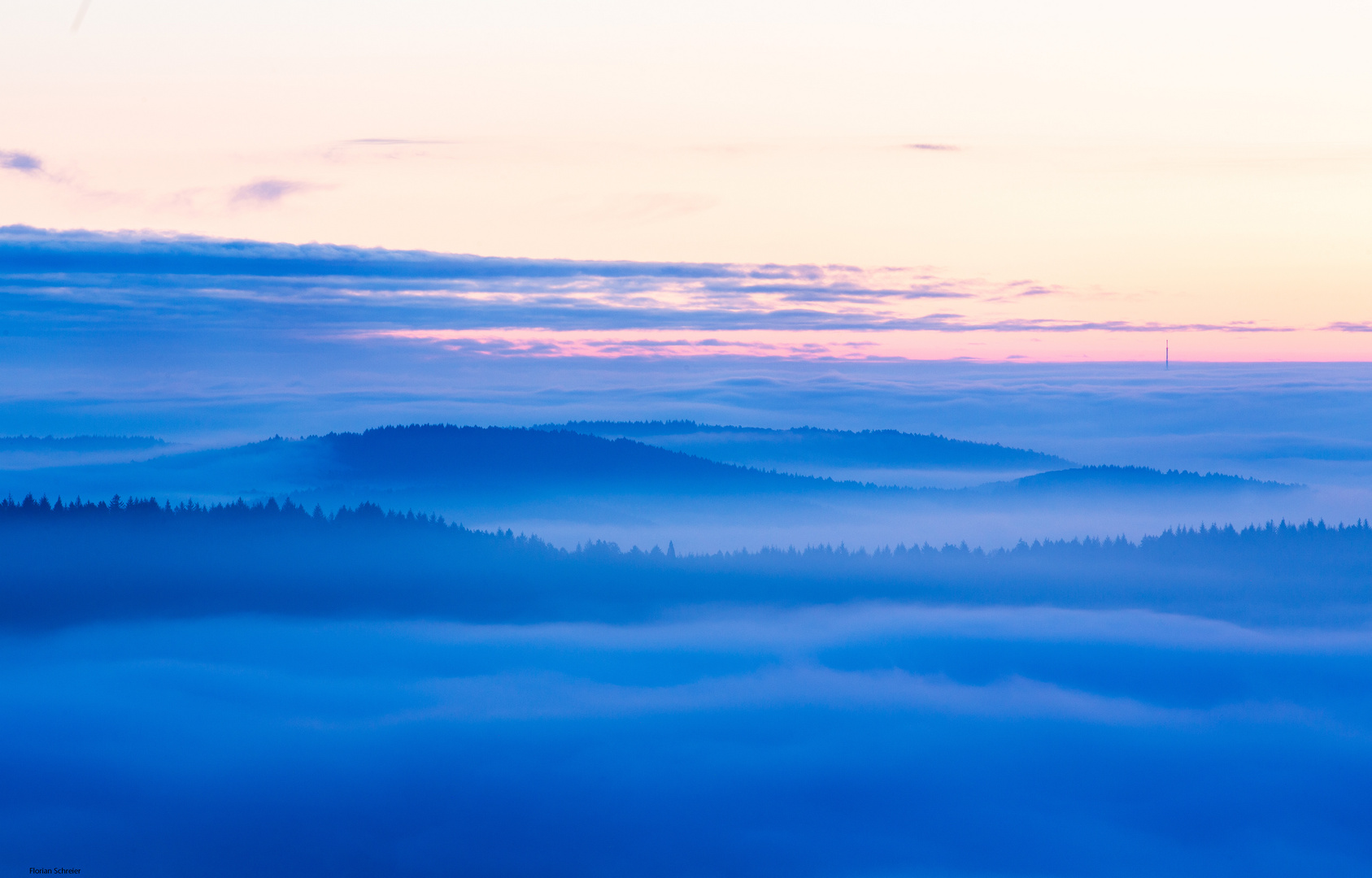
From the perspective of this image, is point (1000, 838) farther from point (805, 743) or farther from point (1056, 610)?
point (1056, 610)

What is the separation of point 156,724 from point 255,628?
4037 centimetres

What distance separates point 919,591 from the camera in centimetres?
19988

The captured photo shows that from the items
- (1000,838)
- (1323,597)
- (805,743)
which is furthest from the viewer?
(1323,597)

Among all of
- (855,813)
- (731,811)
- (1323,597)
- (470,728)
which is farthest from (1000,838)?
(1323,597)

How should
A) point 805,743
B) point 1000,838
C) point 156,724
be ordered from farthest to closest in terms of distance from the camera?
point 805,743
point 156,724
point 1000,838

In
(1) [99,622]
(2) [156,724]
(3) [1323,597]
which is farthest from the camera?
(3) [1323,597]

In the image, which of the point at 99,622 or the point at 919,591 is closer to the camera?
the point at 99,622

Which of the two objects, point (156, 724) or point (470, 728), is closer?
point (156, 724)

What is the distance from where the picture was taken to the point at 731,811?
106125 mm

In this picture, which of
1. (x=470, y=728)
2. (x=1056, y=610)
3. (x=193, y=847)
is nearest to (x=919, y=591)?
(x=1056, y=610)

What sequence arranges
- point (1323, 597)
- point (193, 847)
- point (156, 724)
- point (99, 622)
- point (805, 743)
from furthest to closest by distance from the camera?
point (1323, 597) < point (99, 622) < point (805, 743) < point (156, 724) < point (193, 847)

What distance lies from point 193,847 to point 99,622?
83.4 meters

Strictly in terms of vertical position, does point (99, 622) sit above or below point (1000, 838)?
above

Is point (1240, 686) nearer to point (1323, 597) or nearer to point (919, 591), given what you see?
point (1323, 597)
